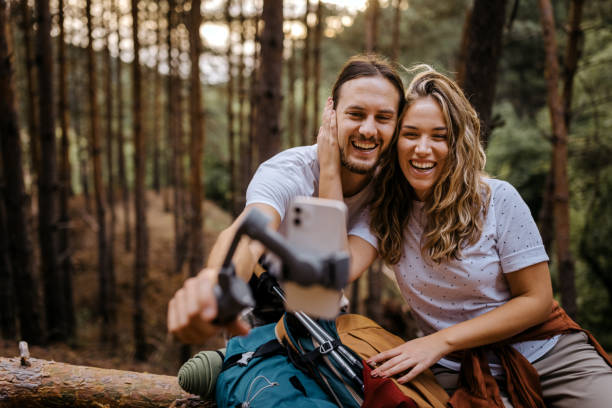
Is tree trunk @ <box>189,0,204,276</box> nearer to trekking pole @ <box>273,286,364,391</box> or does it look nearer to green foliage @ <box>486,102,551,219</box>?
trekking pole @ <box>273,286,364,391</box>

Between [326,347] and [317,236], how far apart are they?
1166 millimetres

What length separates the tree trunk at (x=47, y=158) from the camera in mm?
5656

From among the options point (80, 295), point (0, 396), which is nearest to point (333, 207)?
point (0, 396)

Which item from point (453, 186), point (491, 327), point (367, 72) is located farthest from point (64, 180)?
Result: point (491, 327)

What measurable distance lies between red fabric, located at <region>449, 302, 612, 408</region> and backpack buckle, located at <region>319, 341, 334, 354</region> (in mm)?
626

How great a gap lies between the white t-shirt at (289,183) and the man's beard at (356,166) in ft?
0.51

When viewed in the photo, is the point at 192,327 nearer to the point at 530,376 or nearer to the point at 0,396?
the point at 530,376

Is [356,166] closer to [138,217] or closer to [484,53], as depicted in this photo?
[484,53]

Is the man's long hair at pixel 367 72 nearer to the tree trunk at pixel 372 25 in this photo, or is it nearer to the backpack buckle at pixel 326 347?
the backpack buckle at pixel 326 347

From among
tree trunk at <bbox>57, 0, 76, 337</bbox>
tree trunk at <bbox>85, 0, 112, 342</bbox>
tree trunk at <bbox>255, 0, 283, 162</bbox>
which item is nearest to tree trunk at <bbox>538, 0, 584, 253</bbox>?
tree trunk at <bbox>255, 0, 283, 162</bbox>

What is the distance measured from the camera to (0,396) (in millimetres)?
2342

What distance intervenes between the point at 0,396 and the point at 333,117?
8.09 ft

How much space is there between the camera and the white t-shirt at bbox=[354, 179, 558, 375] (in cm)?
204

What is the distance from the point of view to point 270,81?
3.85m
